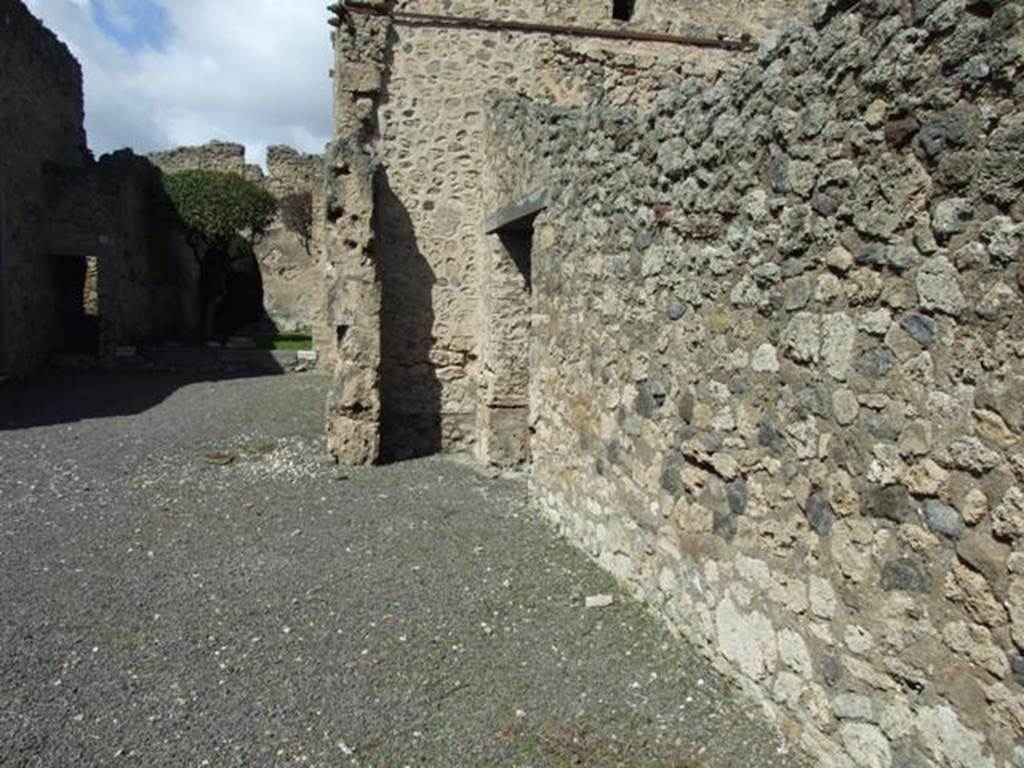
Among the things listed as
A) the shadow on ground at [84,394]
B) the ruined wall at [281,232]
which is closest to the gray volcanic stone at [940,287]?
the shadow on ground at [84,394]

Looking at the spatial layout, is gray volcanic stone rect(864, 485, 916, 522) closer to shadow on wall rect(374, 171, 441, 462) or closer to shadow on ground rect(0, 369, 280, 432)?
shadow on wall rect(374, 171, 441, 462)

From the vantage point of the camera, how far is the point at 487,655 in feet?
12.6

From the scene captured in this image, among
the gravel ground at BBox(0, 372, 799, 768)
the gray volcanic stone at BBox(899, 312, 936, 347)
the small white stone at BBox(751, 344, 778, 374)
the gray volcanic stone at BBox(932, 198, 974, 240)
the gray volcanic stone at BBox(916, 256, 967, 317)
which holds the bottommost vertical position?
Result: the gravel ground at BBox(0, 372, 799, 768)

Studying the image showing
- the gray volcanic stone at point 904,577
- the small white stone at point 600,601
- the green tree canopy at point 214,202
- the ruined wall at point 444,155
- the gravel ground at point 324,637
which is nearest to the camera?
the gray volcanic stone at point 904,577

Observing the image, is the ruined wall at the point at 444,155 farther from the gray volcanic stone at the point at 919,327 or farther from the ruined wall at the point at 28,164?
the ruined wall at the point at 28,164

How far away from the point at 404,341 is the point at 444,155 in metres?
1.89

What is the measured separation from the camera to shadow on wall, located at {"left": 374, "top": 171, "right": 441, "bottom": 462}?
8.02 metres

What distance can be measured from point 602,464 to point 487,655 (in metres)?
1.55

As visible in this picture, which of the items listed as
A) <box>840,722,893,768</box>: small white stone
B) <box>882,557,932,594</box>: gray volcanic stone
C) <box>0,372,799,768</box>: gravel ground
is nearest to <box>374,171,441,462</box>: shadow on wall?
<box>0,372,799,768</box>: gravel ground

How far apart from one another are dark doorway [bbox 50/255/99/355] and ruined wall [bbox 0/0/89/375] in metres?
0.22

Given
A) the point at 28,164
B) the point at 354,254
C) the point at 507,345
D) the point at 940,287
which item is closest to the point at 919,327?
the point at 940,287

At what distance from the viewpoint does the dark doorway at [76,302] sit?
50.7 feet

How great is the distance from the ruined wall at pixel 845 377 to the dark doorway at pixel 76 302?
14229 millimetres

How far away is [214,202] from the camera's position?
17.9 meters
